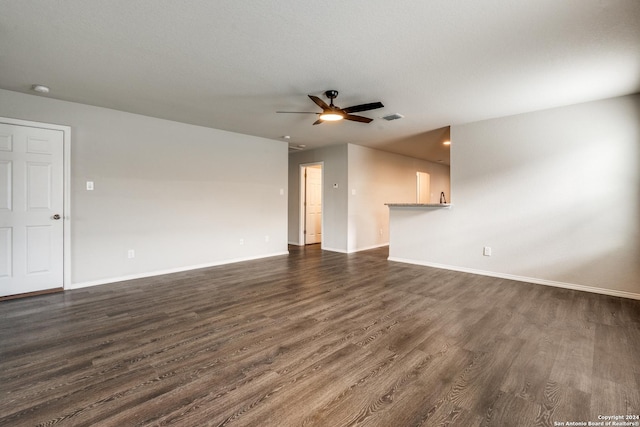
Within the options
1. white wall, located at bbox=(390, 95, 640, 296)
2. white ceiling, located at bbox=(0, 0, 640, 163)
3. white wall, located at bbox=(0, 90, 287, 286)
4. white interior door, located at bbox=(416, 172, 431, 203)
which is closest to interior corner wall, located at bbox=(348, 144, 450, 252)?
white interior door, located at bbox=(416, 172, 431, 203)

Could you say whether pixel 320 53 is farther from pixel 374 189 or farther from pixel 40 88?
pixel 374 189

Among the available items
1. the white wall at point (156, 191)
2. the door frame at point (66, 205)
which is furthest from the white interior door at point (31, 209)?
the white wall at point (156, 191)

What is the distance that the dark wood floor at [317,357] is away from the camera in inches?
63.6

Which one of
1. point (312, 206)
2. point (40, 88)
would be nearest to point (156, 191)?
point (40, 88)

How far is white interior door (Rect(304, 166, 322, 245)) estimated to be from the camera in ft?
25.6

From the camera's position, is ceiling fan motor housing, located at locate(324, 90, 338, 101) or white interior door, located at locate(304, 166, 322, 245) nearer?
ceiling fan motor housing, located at locate(324, 90, 338, 101)

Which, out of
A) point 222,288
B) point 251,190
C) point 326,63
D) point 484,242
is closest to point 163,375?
point 222,288

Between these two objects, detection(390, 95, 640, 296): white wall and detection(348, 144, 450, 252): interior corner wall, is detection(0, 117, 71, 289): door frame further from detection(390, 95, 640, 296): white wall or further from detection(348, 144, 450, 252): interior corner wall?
detection(390, 95, 640, 296): white wall

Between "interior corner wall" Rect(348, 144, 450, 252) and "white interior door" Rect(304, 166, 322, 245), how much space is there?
5.09ft

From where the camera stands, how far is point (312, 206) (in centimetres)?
792

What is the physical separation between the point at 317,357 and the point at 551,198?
158 inches

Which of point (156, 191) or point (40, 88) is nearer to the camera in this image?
point (40, 88)

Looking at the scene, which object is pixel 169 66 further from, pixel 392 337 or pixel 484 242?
pixel 484 242

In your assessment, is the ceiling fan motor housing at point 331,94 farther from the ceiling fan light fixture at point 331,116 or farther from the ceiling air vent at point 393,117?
the ceiling air vent at point 393,117
